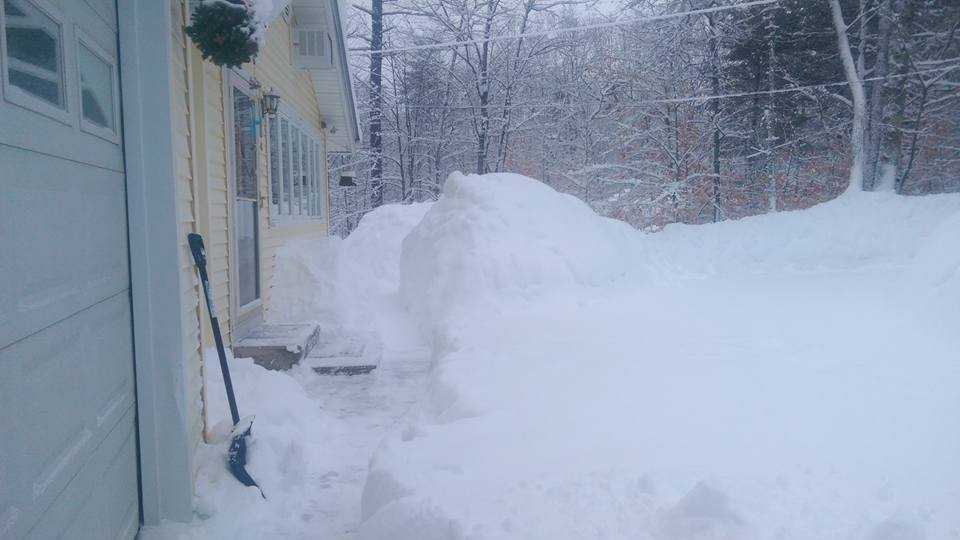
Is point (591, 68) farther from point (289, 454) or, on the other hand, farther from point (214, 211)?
point (289, 454)

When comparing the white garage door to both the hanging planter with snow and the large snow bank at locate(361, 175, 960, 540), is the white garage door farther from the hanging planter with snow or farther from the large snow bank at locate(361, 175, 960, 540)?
the large snow bank at locate(361, 175, 960, 540)

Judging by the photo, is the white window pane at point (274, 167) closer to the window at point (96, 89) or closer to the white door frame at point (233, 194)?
the white door frame at point (233, 194)

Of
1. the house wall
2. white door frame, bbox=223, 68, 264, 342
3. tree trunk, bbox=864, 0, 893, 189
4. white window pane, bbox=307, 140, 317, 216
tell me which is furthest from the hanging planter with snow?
tree trunk, bbox=864, 0, 893, 189

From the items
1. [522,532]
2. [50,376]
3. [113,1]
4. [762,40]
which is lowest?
[522,532]

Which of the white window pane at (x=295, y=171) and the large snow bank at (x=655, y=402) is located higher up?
the white window pane at (x=295, y=171)

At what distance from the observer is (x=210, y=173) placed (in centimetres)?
567

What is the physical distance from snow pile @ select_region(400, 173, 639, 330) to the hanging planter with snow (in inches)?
155

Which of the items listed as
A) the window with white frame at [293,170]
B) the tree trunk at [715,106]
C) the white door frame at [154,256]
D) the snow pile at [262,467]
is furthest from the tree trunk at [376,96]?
the white door frame at [154,256]

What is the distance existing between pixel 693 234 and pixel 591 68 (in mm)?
11009

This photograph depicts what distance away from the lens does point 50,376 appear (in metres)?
2.00

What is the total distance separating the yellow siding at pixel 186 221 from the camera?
3.31 m

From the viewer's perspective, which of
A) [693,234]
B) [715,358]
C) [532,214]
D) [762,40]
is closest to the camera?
[715,358]

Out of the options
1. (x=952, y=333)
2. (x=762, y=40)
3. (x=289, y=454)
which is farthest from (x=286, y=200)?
(x=762, y=40)

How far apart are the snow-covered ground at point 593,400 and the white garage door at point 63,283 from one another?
37.3 inches
